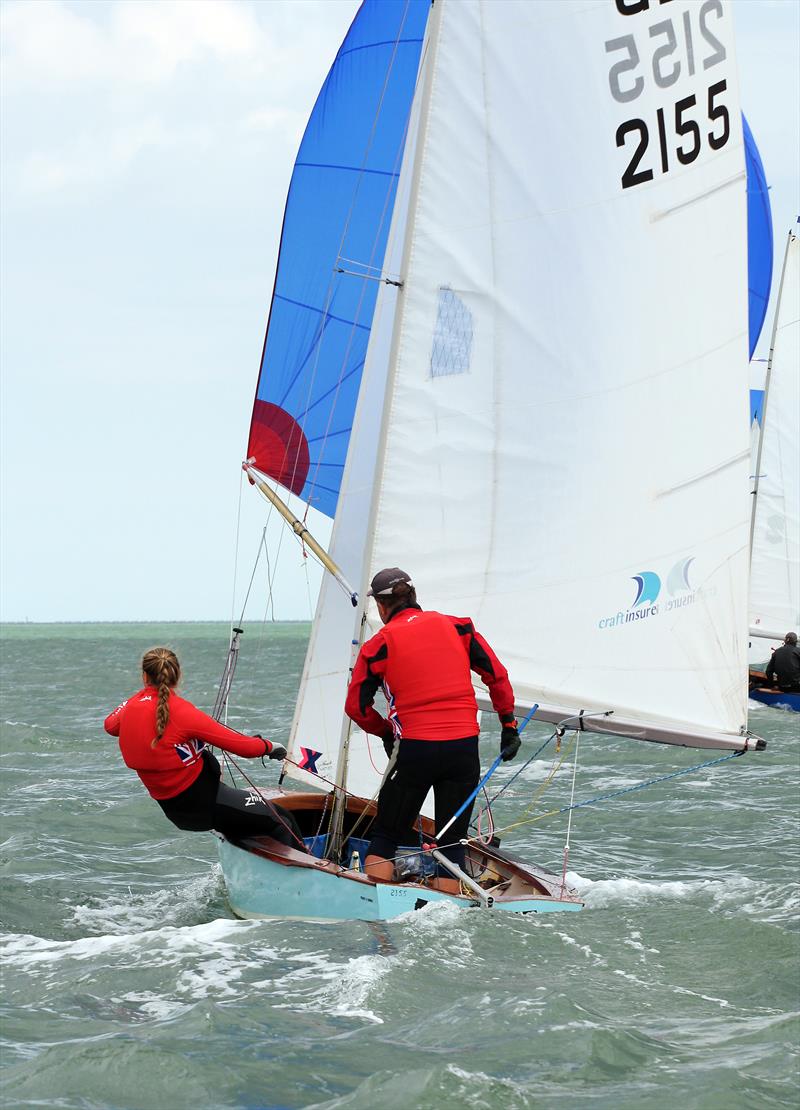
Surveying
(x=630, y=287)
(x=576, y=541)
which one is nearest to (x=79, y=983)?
(x=576, y=541)

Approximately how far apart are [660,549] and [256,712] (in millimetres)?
13527

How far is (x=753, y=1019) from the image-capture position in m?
5.07

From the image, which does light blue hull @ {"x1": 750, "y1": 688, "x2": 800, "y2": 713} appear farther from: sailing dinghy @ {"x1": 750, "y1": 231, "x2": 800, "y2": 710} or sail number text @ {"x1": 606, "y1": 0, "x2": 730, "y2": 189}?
sail number text @ {"x1": 606, "y1": 0, "x2": 730, "y2": 189}

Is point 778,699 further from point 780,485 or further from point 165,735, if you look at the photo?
point 165,735

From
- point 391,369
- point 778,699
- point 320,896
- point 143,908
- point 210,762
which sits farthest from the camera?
point 778,699

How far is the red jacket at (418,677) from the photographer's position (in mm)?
6035

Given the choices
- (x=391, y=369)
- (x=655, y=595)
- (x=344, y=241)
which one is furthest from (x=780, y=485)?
(x=391, y=369)

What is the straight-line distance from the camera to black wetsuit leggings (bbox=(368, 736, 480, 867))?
19.9 feet

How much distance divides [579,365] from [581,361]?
0.02 meters

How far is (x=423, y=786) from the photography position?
6.10 meters

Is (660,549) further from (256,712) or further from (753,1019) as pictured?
(256,712)

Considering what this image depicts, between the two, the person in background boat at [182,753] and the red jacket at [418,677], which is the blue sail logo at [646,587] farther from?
the person in background boat at [182,753]

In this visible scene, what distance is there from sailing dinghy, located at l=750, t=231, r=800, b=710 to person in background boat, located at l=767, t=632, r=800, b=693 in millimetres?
533

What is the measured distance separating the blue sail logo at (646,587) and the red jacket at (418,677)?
1275mm
